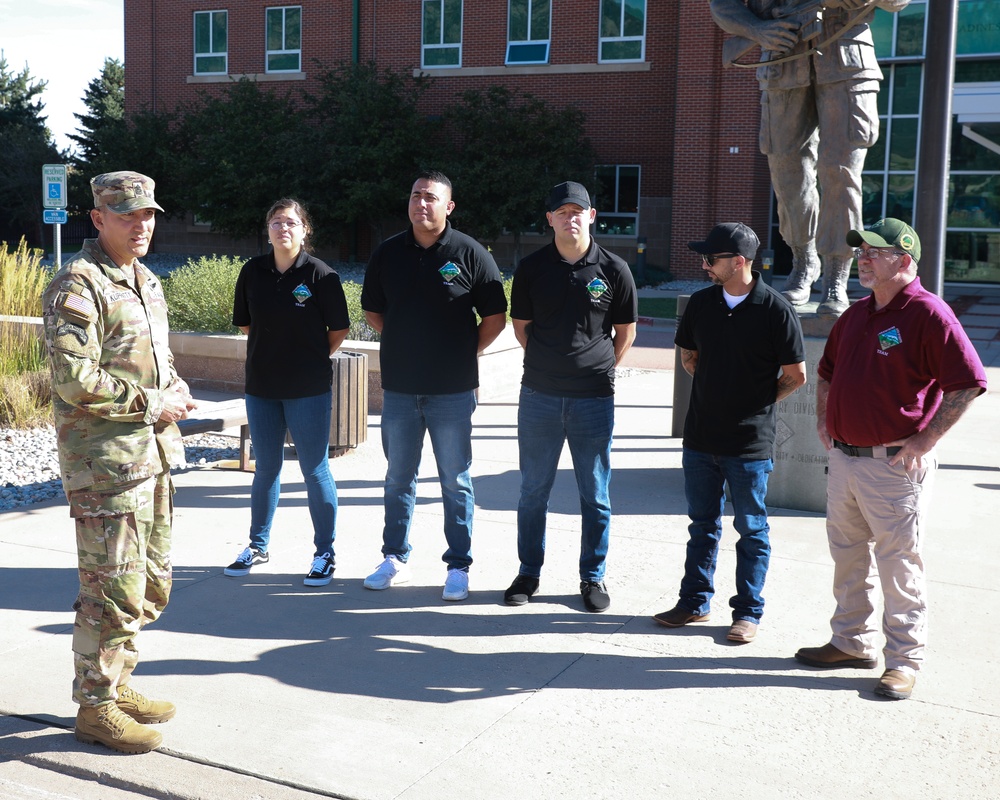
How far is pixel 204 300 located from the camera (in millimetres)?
11891

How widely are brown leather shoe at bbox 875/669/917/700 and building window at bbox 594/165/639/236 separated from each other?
25.4 metres

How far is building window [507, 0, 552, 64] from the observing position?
29.1 m

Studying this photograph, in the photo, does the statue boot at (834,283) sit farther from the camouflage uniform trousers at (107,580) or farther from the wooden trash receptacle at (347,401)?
the camouflage uniform trousers at (107,580)

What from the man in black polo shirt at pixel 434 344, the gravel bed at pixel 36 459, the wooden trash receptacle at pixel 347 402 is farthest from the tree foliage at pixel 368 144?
the man in black polo shirt at pixel 434 344

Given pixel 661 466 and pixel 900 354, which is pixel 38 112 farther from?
pixel 900 354

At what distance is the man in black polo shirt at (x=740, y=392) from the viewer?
4.98 meters

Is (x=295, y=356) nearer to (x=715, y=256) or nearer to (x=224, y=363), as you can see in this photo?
(x=715, y=256)

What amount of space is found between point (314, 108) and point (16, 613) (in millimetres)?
27623

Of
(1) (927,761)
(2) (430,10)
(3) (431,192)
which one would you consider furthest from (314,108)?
(1) (927,761)

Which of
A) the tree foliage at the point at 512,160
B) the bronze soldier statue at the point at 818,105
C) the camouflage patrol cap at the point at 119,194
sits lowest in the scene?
the camouflage patrol cap at the point at 119,194

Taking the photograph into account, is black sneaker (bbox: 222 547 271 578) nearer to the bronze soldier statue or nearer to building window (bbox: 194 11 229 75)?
the bronze soldier statue

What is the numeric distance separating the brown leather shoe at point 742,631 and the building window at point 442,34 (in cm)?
2743

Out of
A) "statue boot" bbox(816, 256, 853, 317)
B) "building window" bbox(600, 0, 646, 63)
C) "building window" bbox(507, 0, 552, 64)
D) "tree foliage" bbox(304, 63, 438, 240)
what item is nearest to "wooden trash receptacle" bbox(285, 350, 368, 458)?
"statue boot" bbox(816, 256, 853, 317)

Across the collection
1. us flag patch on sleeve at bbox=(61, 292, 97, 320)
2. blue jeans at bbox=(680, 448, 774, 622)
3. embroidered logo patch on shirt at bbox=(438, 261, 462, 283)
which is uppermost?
embroidered logo patch on shirt at bbox=(438, 261, 462, 283)
